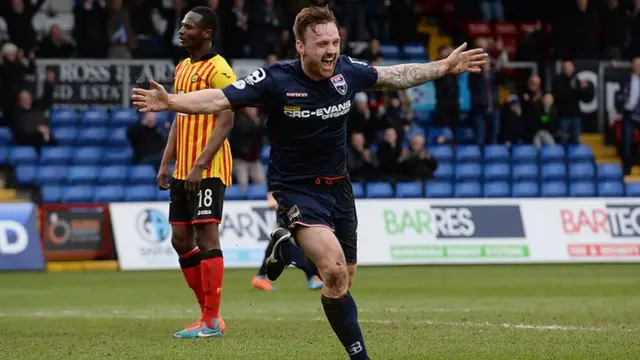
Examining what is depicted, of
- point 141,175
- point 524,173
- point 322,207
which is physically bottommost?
point 524,173

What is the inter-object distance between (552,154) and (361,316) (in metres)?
14.3

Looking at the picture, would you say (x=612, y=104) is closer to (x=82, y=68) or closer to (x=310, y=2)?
(x=310, y=2)

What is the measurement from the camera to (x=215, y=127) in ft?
33.8

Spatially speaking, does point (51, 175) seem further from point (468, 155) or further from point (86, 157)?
point (468, 155)

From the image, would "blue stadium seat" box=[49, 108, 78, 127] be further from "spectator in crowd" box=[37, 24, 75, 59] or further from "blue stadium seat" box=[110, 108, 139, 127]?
"spectator in crowd" box=[37, 24, 75, 59]

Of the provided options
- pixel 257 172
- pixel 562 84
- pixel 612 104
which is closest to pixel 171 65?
pixel 257 172

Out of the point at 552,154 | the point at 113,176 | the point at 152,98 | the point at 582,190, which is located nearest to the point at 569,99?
the point at 552,154

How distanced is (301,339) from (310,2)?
1745 cm

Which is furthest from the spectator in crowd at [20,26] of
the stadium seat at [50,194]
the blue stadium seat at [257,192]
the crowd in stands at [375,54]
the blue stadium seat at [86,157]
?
the blue stadium seat at [257,192]

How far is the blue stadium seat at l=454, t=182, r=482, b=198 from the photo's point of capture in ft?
79.3

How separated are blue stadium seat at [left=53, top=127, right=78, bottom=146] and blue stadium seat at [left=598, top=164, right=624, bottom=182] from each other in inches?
416

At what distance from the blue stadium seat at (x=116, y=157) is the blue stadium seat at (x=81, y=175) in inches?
26.1

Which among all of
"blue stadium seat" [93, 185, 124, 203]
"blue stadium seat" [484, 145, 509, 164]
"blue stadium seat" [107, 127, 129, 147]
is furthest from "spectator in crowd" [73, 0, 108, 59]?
"blue stadium seat" [484, 145, 509, 164]

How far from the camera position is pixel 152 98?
7691mm
